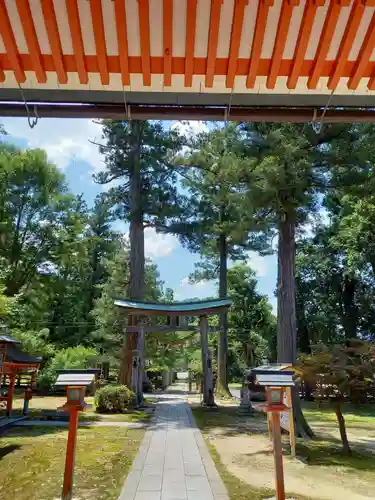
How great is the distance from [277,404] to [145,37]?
11.4ft

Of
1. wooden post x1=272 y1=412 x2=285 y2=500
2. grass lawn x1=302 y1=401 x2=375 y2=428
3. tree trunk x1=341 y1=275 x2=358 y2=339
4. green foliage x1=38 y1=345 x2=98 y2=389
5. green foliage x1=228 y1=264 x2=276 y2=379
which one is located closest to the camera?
wooden post x1=272 y1=412 x2=285 y2=500

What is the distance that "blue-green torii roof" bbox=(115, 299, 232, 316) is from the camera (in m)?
13.9

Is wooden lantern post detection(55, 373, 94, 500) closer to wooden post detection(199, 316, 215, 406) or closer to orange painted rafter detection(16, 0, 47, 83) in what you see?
orange painted rafter detection(16, 0, 47, 83)

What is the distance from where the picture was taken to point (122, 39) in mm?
2041

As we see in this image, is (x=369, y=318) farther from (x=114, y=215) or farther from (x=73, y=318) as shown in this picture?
(x=73, y=318)

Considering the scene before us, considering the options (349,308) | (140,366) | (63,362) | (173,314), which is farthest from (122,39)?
(349,308)

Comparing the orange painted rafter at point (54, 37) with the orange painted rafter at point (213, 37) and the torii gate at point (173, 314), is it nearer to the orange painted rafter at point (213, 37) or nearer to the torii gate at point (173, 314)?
the orange painted rafter at point (213, 37)

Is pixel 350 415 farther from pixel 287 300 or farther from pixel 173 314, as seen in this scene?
pixel 287 300

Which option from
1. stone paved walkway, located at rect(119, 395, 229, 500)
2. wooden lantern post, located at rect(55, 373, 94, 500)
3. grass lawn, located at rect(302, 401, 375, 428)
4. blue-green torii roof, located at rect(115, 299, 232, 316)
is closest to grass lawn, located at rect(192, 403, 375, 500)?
stone paved walkway, located at rect(119, 395, 229, 500)

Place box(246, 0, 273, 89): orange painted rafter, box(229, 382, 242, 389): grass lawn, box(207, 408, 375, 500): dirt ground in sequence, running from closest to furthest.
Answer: box(246, 0, 273, 89): orange painted rafter
box(207, 408, 375, 500): dirt ground
box(229, 382, 242, 389): grass lawn

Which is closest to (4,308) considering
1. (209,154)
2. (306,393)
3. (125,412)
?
(125,412)

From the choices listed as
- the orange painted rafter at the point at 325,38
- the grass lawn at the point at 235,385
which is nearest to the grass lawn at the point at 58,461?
the orange painted rafter at the point at 325,38

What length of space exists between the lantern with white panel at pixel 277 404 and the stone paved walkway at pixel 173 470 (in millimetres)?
702

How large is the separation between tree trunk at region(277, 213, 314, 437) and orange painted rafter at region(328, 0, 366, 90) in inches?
303
